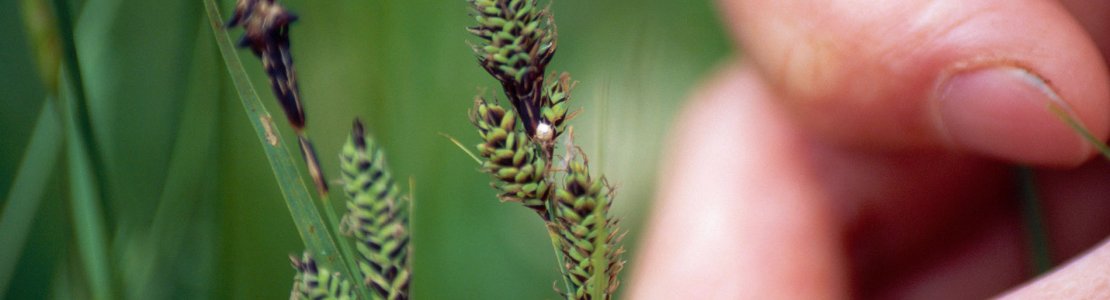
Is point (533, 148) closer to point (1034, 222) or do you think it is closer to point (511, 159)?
point (511, 159)

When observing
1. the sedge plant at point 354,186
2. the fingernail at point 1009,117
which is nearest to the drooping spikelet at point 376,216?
the sedge plant at point 354,186

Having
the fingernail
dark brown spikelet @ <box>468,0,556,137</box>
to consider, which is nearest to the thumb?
the fingernail

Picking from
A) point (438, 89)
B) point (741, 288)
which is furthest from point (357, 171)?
point (741, 288)

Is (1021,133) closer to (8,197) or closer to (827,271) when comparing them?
(827,271)

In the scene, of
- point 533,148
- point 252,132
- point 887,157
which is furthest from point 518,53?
point 887,157

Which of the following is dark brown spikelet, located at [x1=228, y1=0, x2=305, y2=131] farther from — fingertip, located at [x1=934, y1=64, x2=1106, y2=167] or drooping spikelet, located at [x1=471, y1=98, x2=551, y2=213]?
fingertip, located at [x1=934, y1=64, x2=1106, y2=167]

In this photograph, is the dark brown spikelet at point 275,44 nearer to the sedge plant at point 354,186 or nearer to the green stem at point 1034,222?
the sedge plant at point 354,186
